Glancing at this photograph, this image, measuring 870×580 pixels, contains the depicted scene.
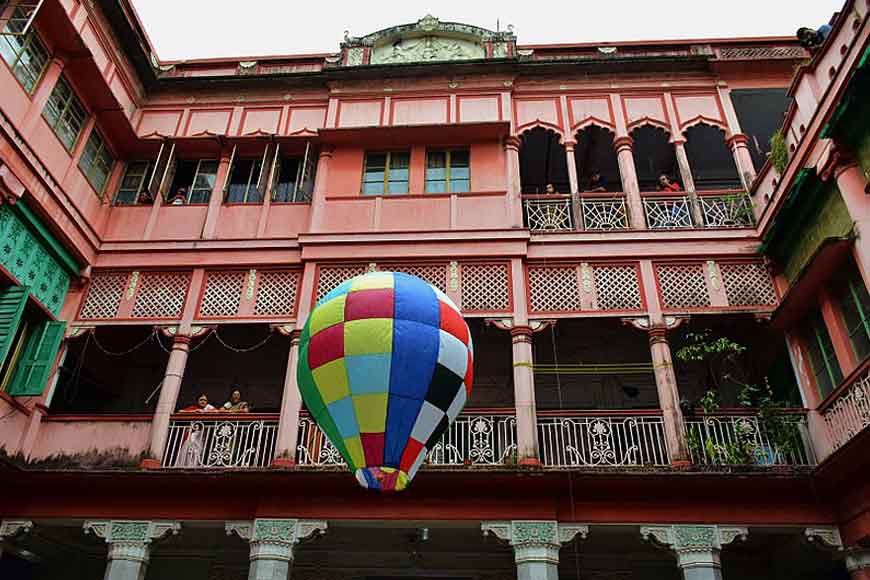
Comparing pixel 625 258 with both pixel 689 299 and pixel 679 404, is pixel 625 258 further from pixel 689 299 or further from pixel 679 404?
pixel 679 404

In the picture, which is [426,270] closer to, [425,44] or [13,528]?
[425,44]

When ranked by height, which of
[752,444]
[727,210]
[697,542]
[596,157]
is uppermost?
[596,157]

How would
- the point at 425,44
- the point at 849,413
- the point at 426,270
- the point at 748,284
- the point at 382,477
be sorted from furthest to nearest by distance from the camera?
the point at 425,44
the point at 426,270
the point at 748,284
the point at 849,413
the point at 382,477

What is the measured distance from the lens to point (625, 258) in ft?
32.4

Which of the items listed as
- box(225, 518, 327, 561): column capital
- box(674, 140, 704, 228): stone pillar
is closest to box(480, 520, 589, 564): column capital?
box(225, 518, 327, 561): column capital

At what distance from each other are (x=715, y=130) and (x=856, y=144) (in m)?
4.91

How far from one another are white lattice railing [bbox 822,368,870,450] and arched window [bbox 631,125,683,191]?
5.59 m

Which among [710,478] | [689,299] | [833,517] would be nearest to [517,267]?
[689,299]

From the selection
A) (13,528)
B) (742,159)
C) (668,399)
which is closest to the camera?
(13,528)

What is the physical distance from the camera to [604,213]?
34.6ft

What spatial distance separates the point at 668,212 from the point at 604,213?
104cm

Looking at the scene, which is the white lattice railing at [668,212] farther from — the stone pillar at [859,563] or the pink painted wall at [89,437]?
the pink painted wall at [89,437]

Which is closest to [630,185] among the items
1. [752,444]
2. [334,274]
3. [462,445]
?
[752,444]

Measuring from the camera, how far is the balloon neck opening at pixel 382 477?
4.73m
